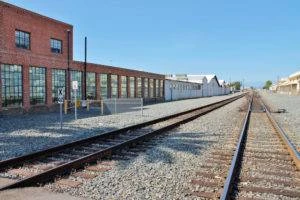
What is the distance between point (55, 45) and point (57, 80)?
3.55 metres

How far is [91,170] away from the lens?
7.59 meters

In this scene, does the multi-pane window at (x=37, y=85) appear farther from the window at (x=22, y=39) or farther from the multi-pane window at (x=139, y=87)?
the multi-pane window at (x=139, y=87)

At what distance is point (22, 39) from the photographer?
25.4 m

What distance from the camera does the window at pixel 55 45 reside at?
29.0 meters

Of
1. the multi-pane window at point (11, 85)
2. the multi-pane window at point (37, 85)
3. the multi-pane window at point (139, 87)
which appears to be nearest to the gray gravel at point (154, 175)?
the multi-pane window at point (11, 85)

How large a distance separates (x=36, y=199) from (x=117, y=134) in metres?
7.66

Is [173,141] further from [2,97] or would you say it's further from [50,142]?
[2,97]

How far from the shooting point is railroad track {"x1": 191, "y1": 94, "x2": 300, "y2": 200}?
19.9 ft

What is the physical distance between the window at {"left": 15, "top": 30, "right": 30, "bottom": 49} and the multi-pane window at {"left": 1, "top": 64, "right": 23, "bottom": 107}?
214 centimetres

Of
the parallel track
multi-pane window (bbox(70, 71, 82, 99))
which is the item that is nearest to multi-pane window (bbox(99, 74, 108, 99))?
multi-pane window (bbox(70, 71, 82, 99))

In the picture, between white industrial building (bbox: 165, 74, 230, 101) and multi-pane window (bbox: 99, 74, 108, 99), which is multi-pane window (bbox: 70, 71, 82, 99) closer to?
multi-pane window (bbox: 99, 74, 108, 99)

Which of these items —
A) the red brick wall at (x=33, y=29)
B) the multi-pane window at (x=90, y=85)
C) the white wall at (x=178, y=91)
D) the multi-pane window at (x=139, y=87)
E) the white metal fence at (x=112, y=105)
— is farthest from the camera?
the white wall at (x=178, y=91)

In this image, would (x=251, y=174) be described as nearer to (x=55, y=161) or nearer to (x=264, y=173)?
(x=264, y=173)

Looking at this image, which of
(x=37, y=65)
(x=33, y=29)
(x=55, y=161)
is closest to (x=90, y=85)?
(x=37, y=65)
